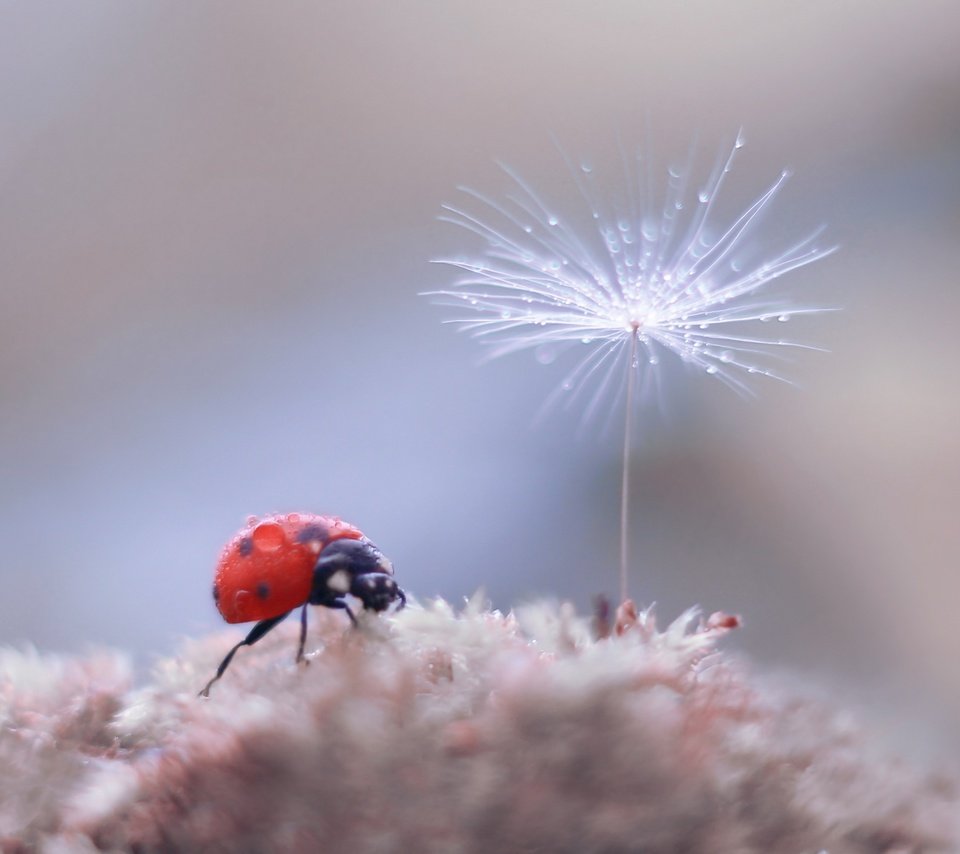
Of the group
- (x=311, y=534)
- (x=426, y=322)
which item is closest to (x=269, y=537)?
(x=311, y=534)

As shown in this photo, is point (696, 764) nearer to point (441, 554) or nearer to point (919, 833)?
point (919, 833)

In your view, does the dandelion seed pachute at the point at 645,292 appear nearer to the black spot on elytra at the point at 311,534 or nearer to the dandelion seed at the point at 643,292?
the dandelion seed at the point at 643,292

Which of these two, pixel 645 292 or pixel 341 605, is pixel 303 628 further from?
pixel 645 292

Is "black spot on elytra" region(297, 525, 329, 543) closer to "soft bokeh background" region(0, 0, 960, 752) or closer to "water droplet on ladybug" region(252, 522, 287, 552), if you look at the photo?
"water droplet on ladybug" region(252, 522, 287, 552)

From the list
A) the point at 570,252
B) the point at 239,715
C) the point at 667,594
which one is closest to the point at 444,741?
the point at 239,715

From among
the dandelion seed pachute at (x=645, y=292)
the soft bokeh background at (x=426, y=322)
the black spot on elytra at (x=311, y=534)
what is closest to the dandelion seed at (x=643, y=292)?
the dandelion seed pachute at (x=645, y=292)
